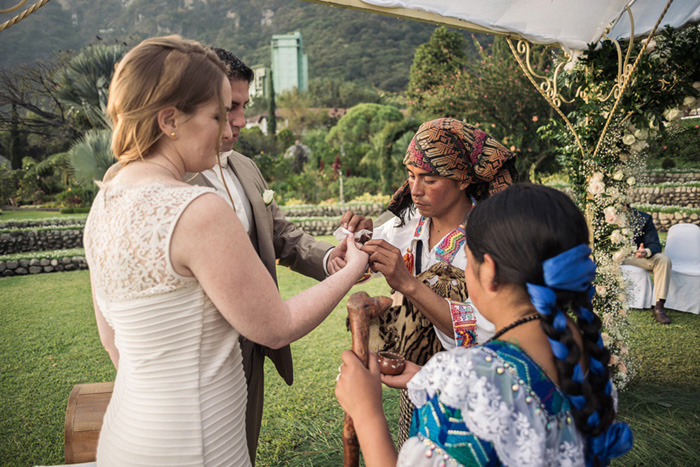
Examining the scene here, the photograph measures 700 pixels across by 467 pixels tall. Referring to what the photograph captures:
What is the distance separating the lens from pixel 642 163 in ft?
14.7

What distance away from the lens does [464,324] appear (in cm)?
187

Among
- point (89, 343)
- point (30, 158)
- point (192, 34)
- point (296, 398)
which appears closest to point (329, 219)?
point (89, 343)

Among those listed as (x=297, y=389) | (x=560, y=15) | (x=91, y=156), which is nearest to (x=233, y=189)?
(x=560, y=15)

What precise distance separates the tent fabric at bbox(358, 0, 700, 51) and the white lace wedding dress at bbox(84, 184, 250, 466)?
2.37m

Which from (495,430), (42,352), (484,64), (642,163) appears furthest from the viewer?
(484,64)

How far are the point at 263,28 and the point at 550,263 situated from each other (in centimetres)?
10332

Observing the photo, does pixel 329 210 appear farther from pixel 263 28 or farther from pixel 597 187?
pixel 263 28

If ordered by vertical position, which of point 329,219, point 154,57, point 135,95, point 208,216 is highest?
point 154,57

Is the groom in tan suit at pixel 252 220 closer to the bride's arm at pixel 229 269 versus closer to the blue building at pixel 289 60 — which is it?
the bride's arm at pixel 229 269

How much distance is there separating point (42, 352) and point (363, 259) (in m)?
6.21

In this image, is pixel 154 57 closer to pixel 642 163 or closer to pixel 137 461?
pixel 137 461

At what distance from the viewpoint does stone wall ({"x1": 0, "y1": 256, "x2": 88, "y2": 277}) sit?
33.9ft

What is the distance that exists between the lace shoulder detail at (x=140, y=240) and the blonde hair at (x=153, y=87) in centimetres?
18

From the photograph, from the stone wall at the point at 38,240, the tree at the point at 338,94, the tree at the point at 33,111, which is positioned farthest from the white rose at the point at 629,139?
the tree at the point at 338,94
